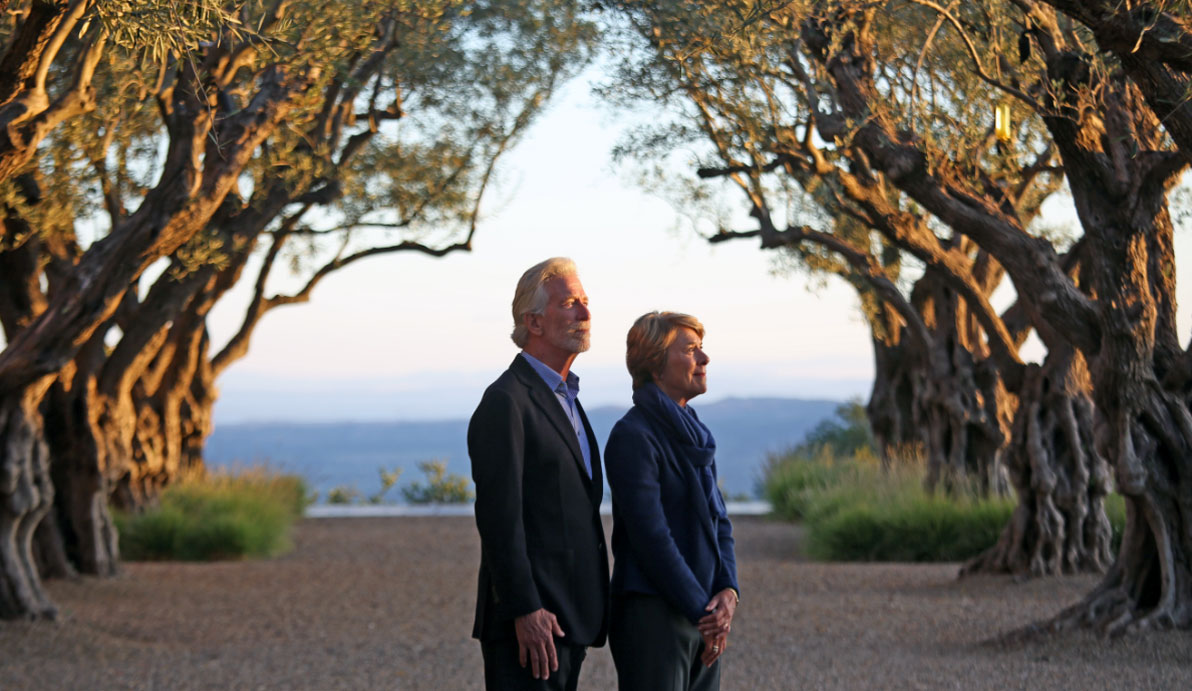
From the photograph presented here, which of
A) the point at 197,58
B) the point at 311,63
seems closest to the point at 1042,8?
the point at 311,63

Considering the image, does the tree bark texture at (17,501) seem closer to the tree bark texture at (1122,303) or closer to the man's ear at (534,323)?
the tree bark texture at (1122,303)

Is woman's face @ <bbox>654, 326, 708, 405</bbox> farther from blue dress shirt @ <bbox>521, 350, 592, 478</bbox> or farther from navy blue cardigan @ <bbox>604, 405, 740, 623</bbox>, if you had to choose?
blue dress shirt @ <bbox>521, 350, 592, 478</bbox>

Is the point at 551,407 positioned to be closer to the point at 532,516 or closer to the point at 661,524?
the point at 532,516

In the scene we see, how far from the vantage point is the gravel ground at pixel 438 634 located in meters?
7.89

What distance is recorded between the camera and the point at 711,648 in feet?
13.3

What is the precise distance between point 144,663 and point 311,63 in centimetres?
404

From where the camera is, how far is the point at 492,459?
3.81 metres

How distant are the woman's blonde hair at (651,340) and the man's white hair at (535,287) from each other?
345 mm

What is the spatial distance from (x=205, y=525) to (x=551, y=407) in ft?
42.0

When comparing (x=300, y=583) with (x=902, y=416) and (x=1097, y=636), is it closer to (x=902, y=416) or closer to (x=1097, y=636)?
(x=1097, y=636)

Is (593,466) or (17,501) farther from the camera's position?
(17,501)

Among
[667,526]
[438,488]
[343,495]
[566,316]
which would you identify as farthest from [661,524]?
[343,495]

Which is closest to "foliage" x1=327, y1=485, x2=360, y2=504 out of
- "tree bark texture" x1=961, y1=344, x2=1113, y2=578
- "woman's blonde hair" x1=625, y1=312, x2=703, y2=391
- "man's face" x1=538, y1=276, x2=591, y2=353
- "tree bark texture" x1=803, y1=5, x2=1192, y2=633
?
"tree bark texture" x1=961, y1=344, x2=1113, y2=578

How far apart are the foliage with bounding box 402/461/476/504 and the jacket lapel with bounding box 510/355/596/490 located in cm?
2206
